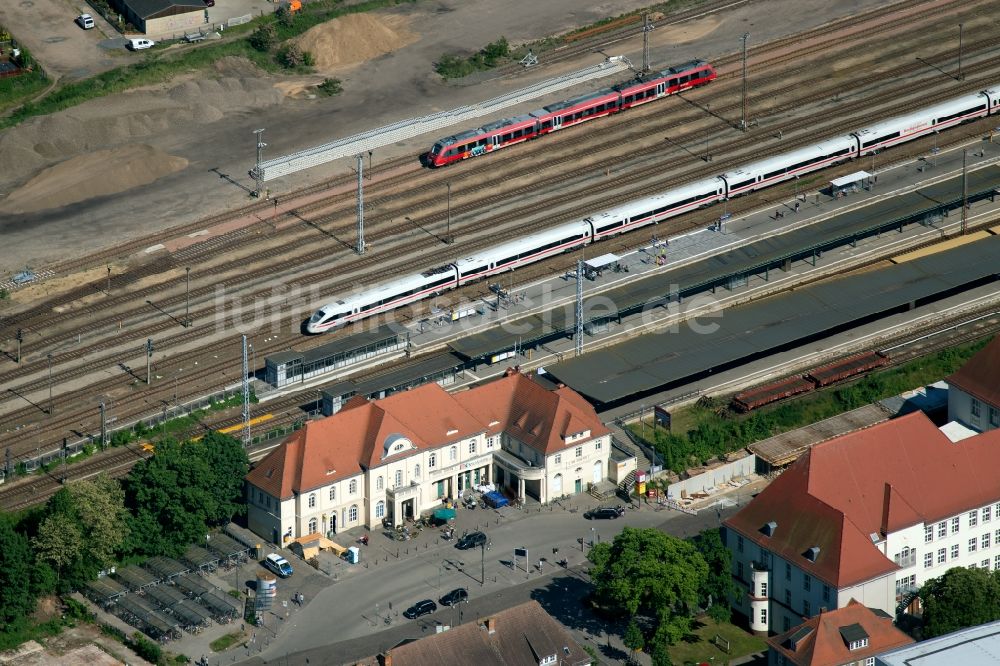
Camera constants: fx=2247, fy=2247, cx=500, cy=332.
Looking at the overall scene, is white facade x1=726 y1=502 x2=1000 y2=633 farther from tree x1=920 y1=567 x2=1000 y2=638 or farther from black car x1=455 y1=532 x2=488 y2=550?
black car x1=455 y1=532 x2=488 y2=550

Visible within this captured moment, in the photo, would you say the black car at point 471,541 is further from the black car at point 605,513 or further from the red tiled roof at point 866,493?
the red tiled roof at point 866,493

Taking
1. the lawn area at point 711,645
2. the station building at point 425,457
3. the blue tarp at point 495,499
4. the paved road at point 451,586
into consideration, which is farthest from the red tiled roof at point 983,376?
the blue tarp at point 495,499

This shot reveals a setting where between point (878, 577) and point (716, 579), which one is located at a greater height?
point (878, 577)

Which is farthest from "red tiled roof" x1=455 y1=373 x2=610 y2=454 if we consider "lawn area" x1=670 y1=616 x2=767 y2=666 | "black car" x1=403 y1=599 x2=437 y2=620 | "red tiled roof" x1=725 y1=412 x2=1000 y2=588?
"lawn area" x1=670 y1=616 x2=767 y2=666

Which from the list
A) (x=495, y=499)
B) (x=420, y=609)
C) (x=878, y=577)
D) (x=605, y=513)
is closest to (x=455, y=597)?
(x=420, y=609)

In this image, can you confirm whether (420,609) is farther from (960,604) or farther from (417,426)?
(960,604)

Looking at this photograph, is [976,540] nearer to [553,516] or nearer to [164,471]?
[553,516]

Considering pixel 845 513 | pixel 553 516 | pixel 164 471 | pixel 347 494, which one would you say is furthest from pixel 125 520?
pixel 845 513
